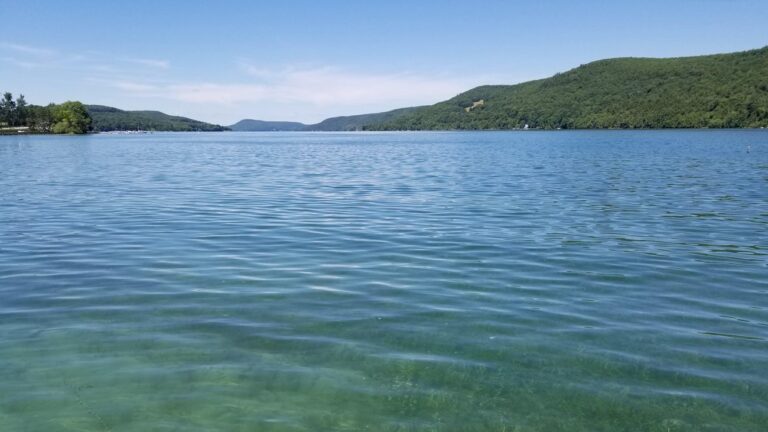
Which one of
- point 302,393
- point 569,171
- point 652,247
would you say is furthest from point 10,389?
point 569,171

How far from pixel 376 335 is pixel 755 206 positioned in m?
22.3

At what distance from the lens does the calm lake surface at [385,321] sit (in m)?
7.22

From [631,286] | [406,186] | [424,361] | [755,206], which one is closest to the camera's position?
[424,361]

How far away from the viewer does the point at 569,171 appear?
4484 centimetres

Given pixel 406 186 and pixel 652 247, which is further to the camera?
pixel 406 186

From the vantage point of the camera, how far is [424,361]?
8.63 m

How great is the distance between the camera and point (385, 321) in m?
10.5

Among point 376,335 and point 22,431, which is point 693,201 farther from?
point 22,431

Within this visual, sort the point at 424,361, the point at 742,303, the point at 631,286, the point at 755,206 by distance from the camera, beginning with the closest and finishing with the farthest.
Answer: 1. the point at 424,361
2. the point at 742,303
3. the point at 631,286
4. the point at 755,206

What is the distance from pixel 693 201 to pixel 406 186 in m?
15.3

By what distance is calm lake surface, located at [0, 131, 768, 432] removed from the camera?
7.22 m

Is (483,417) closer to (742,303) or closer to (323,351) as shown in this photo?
(323,351)

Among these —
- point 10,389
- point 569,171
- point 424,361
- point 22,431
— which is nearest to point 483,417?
point 424,361

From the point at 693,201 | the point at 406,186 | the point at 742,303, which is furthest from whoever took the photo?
the point at 406,186
